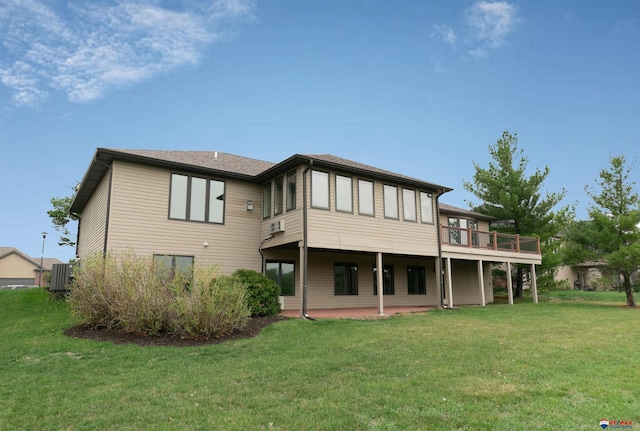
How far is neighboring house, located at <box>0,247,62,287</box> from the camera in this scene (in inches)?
1828

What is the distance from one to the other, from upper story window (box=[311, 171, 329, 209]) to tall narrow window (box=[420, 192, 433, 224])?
474 centimetres

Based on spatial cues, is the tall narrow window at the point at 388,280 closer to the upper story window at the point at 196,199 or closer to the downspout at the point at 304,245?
the downspout at the point at 304,245

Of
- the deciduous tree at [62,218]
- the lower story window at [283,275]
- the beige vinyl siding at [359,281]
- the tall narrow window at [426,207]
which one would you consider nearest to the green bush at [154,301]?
the beige vinyl siding at [359,281]

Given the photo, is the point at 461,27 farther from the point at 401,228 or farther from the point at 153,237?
the point at 153,237

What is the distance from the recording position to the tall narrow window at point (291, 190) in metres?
13.5

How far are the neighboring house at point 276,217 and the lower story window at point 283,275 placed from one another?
0.12 ft

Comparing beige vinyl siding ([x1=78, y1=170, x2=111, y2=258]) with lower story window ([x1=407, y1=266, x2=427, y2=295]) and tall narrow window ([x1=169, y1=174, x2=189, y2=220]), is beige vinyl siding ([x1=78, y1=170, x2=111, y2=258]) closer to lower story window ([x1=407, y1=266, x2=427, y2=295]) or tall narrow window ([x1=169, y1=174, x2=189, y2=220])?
tall narrow window ([x1=169, y1=174, x2=189, y2=220])

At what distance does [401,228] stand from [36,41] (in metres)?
14.8

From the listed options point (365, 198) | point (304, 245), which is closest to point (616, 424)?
point (304, 245)

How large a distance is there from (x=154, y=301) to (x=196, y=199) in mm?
5789

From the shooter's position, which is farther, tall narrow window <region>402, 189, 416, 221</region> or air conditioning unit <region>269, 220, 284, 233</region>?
tall narrow window <region>402, 189, 416, 221</region>

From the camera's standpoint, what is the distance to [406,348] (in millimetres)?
7539

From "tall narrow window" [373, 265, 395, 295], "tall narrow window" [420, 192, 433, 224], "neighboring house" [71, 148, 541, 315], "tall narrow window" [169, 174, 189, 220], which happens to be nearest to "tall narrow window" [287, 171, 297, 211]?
"neighboring house" [71, 148, 541, 315]

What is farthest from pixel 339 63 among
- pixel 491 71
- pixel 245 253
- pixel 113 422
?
pixel 113 422
